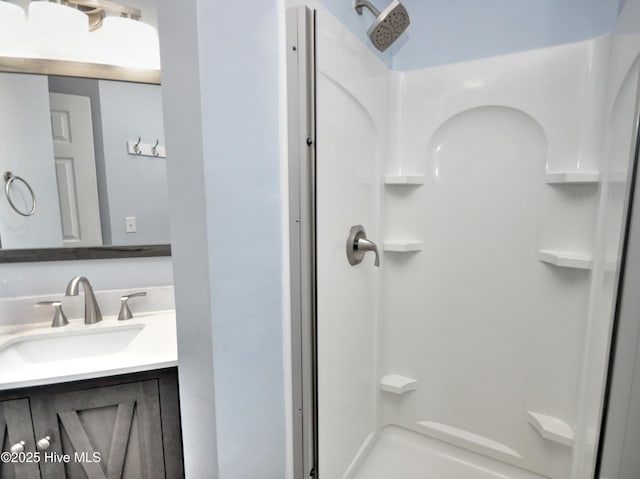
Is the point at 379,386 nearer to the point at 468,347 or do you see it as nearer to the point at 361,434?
the point at 361,434

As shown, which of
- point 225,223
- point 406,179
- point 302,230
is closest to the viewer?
point 225,223

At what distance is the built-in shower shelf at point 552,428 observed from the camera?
1188 mm

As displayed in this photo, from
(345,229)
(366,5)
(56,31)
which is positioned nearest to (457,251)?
(345,229)

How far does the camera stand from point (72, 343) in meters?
1.10

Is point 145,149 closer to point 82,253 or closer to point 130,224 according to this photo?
point 130,224

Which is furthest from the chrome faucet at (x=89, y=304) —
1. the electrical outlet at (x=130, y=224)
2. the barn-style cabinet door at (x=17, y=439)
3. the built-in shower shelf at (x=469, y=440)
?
the built-in shower shelf at (x=469, y=440)

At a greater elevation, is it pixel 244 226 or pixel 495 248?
pixel 244 226

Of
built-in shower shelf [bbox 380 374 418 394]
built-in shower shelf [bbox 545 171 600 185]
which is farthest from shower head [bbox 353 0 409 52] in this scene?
built-in shower shelf [bbox 380 374 418 394]

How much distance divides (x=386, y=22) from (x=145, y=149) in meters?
1.03

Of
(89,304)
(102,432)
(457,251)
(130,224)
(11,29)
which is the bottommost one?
(102,432)

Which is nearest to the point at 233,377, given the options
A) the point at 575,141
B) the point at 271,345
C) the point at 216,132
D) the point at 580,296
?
the point at 271,345

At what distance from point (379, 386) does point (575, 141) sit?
4.07ft

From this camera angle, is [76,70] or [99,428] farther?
[76,70]

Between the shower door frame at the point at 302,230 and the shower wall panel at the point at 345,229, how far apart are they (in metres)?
0.06
